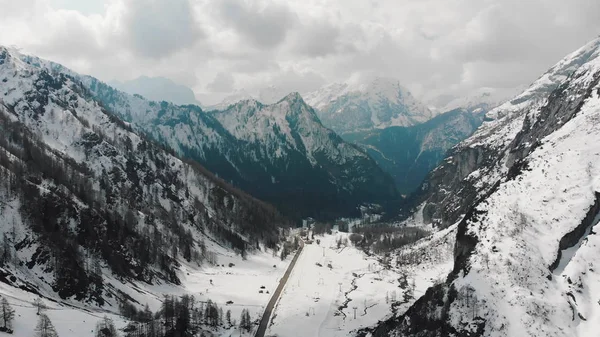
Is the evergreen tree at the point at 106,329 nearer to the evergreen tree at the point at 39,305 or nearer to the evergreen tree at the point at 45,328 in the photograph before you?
the evergreen tree at the point at 45,328

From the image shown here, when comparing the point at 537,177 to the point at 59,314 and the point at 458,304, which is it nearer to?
the point at 458,304

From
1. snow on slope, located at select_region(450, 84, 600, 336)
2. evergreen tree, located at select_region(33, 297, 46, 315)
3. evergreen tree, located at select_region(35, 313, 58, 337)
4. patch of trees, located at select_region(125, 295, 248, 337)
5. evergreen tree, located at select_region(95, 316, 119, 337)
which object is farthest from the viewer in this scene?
patch of trees, located at select_region(125, 295, 248, 337)

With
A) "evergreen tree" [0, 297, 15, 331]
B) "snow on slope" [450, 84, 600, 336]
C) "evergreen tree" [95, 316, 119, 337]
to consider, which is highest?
"snow on slope" [450, 84, 600, 336]

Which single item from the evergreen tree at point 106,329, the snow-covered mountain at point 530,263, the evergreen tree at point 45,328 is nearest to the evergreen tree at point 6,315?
the evergreen tree at point 45,328

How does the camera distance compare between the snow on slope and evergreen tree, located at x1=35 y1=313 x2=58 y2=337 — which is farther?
the snow on slope

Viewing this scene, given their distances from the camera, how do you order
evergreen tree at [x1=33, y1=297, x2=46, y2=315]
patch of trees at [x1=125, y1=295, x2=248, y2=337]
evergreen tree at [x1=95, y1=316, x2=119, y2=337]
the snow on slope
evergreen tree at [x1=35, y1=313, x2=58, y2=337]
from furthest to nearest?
patch of trees at [x1=125, y1=295, x2=248, y2=337], evergreen tree at [x1=95, y1=316, x2=119, y2=337], evergreen tree at [x1=33, y1=297, x2=46, y2=315], the snow on slope, evergreen tree at [x1=35, y1=313, x2=58, y2=337]

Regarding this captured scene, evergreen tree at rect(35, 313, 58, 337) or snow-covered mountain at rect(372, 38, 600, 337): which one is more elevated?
snow-covered mountain at rect(372, 38, 600, 337)

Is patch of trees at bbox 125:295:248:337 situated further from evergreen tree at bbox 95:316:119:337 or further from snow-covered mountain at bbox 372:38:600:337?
snow-covered mountain at bbox 372:38:600:337

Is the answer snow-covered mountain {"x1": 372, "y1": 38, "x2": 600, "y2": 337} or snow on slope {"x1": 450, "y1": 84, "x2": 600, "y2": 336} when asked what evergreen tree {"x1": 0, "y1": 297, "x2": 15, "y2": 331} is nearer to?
snow-covered mountain {"x1": 372, "y1": 38, "x2": 600, "y2": 337}

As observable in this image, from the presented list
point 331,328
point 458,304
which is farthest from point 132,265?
point 458,304

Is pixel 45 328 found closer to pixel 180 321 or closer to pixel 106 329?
pixel 106 329

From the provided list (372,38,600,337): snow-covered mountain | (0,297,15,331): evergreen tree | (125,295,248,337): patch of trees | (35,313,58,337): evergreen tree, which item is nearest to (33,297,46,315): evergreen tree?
(35,313,58,337): evergreen tree
